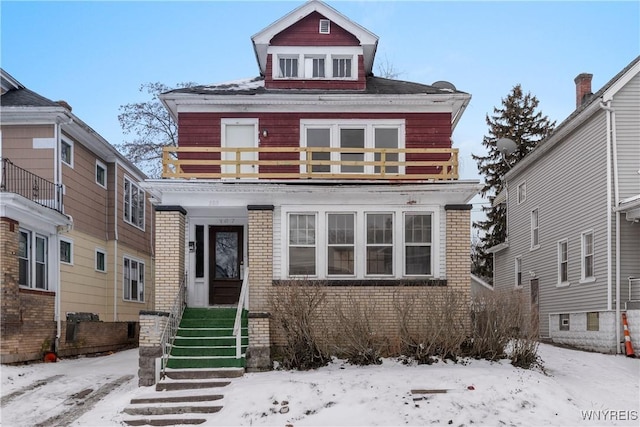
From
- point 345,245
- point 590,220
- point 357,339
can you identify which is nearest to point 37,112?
point 345,245

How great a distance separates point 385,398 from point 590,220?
10.4m

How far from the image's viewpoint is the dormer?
17250 millimetres

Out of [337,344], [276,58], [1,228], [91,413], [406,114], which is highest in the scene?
[276,58]

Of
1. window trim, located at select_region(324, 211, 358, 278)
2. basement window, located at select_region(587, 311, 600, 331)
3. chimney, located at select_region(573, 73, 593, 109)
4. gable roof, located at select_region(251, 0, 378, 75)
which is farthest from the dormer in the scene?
chimney, located at select_region(573, 73, 593, 109)

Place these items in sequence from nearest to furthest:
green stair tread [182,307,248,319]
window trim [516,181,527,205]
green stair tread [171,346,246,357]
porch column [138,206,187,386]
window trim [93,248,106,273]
Result: green stair tread [171,346,246,357], porch column [138,206,187,386], green stair tread [182,307,248,319], window trim [93,248,106,273], window trim [516,181,527,205]

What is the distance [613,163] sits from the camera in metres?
16.7

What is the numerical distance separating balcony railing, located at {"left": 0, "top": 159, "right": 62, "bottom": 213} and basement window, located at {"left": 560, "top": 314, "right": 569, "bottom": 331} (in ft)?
50.4

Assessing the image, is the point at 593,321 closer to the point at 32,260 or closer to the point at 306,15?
the point at 306,15

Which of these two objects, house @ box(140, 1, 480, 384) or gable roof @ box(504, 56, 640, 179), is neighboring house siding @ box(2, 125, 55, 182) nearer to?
house @ box(140, 1, 480, 384)

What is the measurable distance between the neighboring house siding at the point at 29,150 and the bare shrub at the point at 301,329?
318 inches

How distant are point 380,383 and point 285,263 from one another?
4.34 m

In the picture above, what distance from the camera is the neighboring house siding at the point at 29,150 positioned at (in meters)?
16.7

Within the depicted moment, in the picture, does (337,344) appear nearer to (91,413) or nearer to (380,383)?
(380,383)

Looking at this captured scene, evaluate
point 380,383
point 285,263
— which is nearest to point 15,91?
point 285,263
